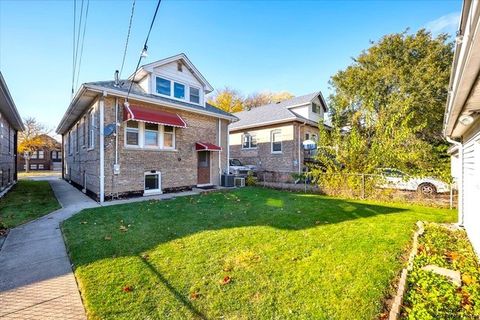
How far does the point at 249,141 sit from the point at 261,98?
85.7 ft

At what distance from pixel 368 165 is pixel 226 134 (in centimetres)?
853

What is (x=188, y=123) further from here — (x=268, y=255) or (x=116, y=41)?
(x=268, y=255)

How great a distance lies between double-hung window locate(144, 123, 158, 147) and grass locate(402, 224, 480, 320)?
1100cm

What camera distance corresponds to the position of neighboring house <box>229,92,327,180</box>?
61.2ft

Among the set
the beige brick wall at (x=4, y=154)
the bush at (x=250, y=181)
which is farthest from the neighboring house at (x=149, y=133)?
the beige brick wall at (x=4, y=154)

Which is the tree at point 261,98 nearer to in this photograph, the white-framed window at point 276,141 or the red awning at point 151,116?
the white-framed window at point 276,141

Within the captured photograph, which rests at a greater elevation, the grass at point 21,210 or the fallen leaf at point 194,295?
the grass at point 21,210

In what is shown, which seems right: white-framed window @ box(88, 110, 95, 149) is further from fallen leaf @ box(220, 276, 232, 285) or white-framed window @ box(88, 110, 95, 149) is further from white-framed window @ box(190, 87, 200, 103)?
fallen leaf @ box(220, 276, 232, 285)

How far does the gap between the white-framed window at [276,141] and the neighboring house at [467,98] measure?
500 inches

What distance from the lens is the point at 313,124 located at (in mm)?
20094

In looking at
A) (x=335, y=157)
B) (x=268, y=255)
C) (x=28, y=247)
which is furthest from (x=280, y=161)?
(x=28, y=247)

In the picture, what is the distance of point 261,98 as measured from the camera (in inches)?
1786

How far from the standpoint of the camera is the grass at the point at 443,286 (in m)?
2.89

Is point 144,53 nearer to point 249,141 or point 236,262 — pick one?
point 236,262
